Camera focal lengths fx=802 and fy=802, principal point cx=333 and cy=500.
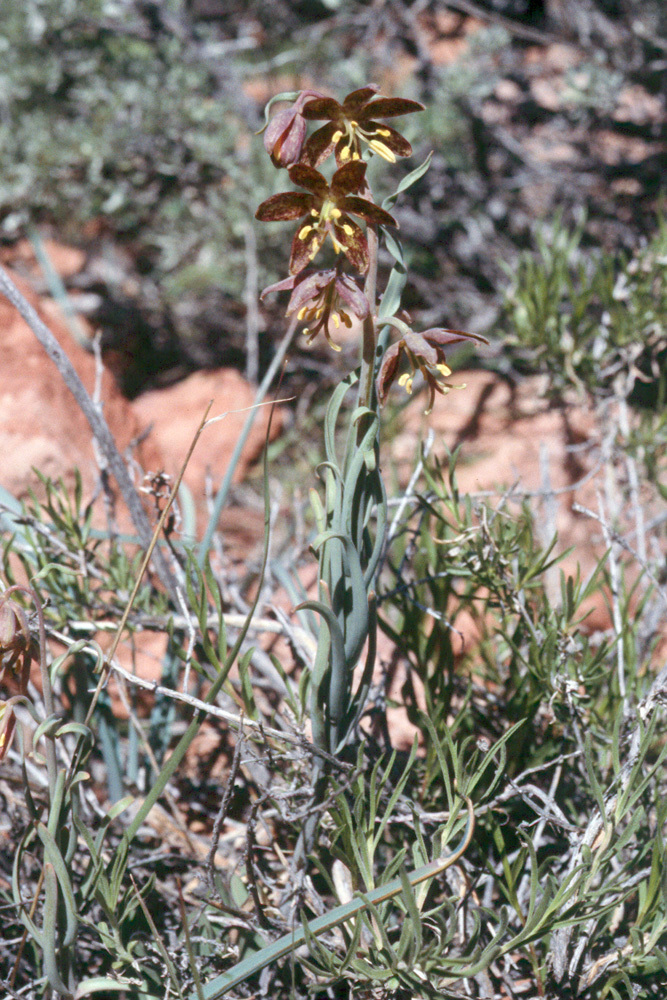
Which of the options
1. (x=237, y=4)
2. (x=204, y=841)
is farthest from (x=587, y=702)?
(x=237, y=4)

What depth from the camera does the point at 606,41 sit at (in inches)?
104

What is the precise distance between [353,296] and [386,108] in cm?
23

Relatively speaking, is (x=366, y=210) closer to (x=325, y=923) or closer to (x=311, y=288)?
(x=311, y=288)

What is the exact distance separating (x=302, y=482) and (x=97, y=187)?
1227 mm

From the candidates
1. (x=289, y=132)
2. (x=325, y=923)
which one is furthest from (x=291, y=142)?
(x=325, y=923)

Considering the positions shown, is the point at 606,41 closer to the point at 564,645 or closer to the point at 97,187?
the point at 97,187

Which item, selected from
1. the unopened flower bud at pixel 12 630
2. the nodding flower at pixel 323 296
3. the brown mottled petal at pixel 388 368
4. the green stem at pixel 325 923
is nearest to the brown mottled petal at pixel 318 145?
the nodding flower at pixel 323 296

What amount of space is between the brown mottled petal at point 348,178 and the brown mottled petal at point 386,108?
9 centimetres

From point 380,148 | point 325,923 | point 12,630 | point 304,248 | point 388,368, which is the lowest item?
point 325,923

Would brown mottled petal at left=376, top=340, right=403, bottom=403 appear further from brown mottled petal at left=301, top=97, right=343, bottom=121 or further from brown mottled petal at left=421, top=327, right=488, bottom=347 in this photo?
brown mottled petal at left=301, top=97, right=343, bottom=121

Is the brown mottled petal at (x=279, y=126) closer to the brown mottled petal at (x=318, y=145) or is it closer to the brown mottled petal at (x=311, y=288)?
the brown mottled petal at (x=318, y=145)

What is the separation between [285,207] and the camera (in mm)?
948

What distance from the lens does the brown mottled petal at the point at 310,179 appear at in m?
0.90

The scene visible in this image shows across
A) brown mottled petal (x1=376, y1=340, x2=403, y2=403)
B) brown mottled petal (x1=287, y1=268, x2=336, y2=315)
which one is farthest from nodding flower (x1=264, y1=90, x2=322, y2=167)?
brown mottled petal (x1=376, y1=340, x2=403, y2=403)
